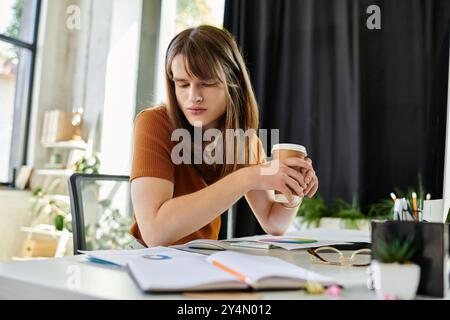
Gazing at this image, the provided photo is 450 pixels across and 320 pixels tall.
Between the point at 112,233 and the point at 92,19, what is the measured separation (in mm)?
1778

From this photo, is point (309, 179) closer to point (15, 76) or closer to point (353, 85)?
point (353, 85)

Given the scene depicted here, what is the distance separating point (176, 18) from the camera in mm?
3668

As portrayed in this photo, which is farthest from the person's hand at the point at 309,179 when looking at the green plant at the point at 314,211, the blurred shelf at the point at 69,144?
the blurred shelf at the point at 69,144

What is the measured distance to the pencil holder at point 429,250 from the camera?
561 mm

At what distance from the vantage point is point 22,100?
365cm

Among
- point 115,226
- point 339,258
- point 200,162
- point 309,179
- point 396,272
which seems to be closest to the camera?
point 396,272

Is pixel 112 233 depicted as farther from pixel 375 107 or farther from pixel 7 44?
pixel 375 107

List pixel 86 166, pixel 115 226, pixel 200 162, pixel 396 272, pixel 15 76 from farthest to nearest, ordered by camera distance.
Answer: pixel 15 76 → pixel 86 166 → pixel 115 226 → pixel 200 162 → pixel 396 272

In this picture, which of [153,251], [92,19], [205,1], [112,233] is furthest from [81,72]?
[153,251]

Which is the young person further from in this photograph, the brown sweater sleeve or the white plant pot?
the white plant pot

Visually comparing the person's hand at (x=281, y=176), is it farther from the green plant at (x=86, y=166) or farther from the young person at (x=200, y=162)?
the green plant at (x=86, y=166)

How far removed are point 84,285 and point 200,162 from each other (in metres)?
0.81

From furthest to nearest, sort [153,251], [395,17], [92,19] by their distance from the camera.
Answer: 1. [92,19]
2. [395,17]
3. [153,251]

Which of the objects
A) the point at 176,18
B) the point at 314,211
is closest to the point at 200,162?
the point at 314,211
